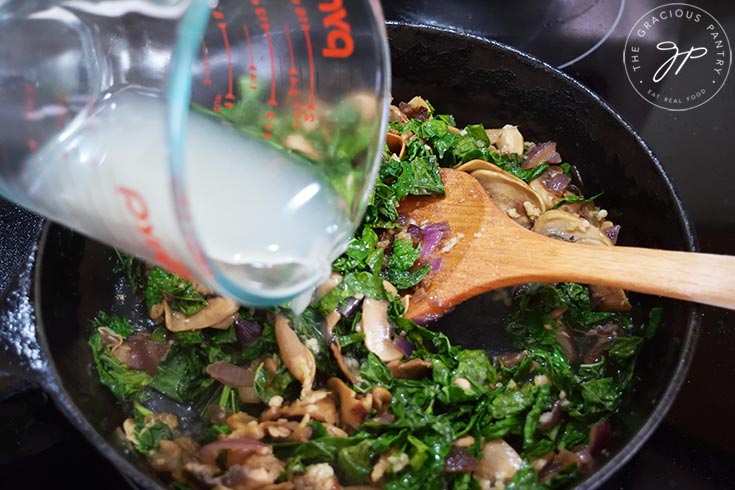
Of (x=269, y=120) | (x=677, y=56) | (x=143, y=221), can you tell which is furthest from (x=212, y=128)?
(x=677, y=56)

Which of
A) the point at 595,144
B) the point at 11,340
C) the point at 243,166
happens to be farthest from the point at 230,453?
the point at 595,144

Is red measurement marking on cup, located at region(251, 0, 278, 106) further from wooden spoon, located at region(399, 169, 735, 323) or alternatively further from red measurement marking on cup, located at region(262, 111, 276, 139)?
wooden spoon, located at region(399, 169, 735, 323)

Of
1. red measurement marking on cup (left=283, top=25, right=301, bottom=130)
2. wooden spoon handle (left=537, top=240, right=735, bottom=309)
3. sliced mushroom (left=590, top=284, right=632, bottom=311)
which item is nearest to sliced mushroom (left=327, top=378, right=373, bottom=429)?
wooden spoon handle (left=537, top=240, right=735, bottom=309)

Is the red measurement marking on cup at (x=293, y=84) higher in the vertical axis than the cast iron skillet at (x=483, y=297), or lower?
higher

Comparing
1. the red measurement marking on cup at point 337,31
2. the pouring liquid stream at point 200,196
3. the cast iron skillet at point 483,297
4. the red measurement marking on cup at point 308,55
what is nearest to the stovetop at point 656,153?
the cast iron skillet at point 483,297

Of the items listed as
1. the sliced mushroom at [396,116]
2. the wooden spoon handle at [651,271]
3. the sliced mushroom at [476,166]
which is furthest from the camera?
the sliced mushroom at [396,116]

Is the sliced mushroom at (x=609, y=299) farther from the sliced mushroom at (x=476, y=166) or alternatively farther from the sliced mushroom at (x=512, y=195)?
the sliced mushroom at (x=476, y=166)

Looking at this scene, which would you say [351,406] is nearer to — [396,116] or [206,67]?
[206,67]
